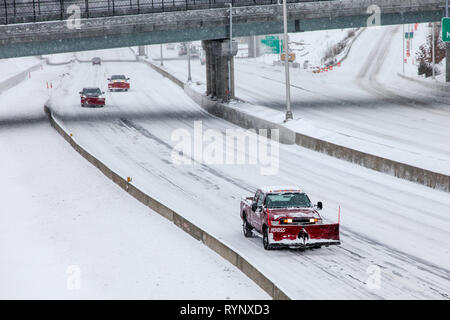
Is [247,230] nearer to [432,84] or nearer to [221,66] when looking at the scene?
[221,66]

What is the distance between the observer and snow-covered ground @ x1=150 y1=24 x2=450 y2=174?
37916 mm

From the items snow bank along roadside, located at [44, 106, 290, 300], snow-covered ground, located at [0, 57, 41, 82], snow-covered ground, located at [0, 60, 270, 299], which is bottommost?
snow-covered ground, located at [0, 57, 41, 82]

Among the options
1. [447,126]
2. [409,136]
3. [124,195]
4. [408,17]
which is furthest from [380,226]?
[408,17]

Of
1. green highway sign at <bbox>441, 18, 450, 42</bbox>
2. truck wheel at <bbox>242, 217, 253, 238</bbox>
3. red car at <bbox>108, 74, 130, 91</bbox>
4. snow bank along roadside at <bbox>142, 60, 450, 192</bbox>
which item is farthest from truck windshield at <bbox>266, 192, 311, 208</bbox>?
red car at <bbox>108, 74, 130, 91</bbox>

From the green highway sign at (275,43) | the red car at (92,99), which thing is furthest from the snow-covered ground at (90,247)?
the green highway sign at (275,43)

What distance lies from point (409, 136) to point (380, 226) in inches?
708

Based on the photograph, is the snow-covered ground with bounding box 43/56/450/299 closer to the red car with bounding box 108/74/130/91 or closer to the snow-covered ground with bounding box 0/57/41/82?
the red car with bounding box 108/74/130/91

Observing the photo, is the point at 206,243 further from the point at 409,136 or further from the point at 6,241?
the point at 409,136

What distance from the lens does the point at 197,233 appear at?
2309 centimetres

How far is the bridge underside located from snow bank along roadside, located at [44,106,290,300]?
15394 mm

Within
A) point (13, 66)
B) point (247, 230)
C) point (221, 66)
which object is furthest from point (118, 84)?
point (13, 66)

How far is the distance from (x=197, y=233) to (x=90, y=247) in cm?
337

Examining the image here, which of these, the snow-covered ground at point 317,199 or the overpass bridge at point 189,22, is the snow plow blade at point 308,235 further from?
the overpass bridge at point 189,22

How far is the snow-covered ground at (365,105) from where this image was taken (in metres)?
37.9
